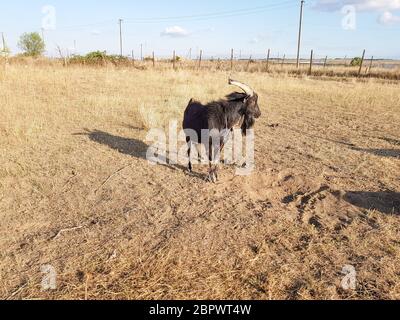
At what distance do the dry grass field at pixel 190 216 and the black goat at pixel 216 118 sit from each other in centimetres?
49

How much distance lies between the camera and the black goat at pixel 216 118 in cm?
Answer: 517

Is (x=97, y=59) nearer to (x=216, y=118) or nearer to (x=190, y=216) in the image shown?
(x=216, y=118)

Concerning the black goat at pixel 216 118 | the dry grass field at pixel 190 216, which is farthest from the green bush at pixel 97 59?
the black goat at pixel 216 118

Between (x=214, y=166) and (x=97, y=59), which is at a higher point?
(x=97, y=59)

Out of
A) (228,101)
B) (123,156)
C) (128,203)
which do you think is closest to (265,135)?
(228,101)

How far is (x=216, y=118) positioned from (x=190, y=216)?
5.69 ft

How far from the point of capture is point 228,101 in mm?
5344

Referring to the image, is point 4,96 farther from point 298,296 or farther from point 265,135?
point 298,296

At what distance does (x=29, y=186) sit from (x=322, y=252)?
13.2 feet

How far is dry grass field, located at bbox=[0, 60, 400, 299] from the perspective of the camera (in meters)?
3.01

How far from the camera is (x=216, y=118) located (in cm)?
518

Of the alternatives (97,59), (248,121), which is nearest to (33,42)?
(97,59)

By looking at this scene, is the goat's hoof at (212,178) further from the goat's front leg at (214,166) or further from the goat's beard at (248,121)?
the goat's beard at (248,121)

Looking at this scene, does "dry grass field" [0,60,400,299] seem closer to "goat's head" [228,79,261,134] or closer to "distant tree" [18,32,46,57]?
"goat's head" [228,79,261,134]
